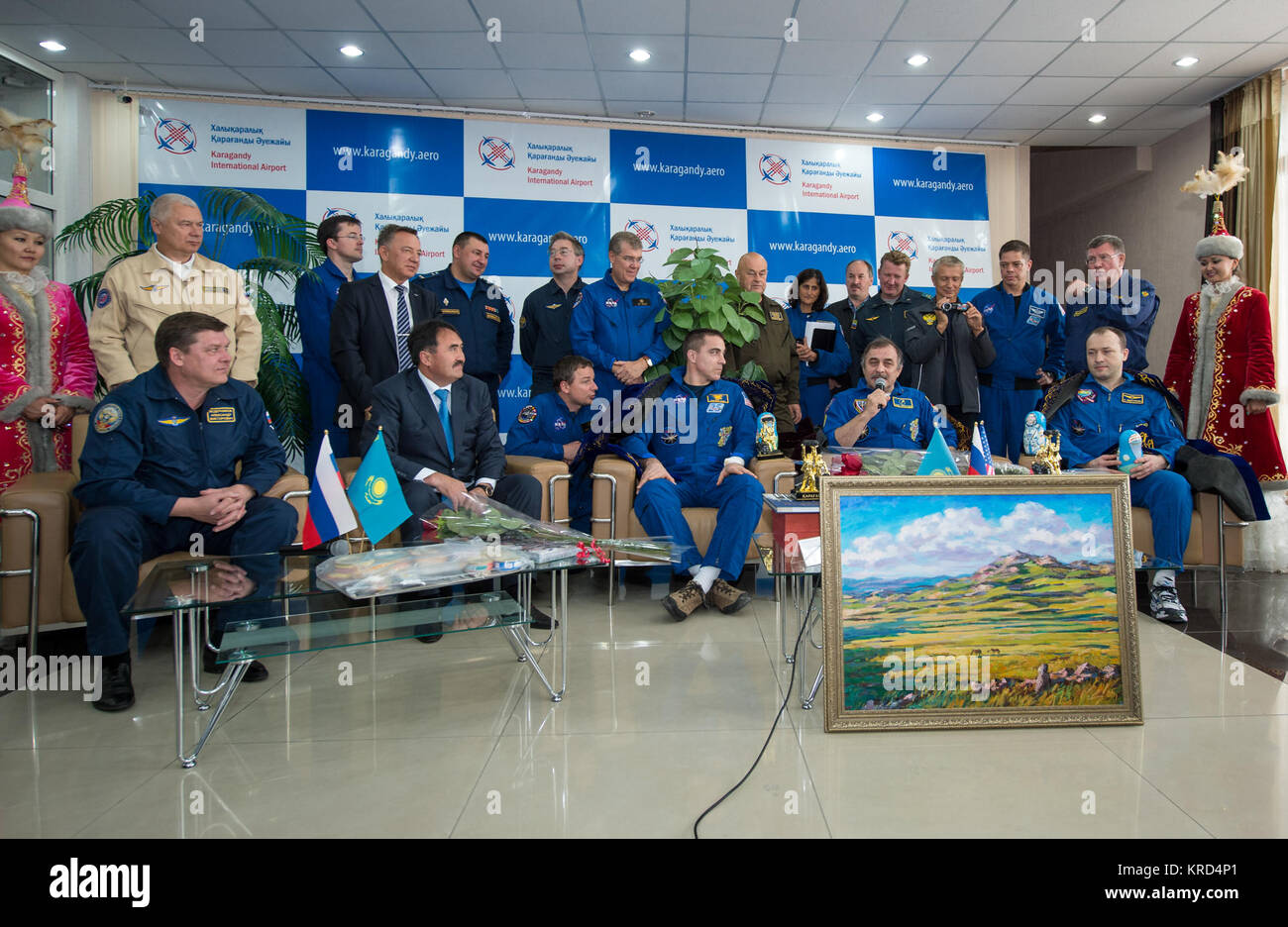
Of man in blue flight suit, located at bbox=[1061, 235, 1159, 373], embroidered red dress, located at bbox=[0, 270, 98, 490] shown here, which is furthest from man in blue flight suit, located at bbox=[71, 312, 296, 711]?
man in blue flight suit, located at bbox=[1061, 235, 1159, 373]

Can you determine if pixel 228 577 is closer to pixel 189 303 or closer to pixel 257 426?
pixel 257 426

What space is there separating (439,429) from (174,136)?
13.0ft

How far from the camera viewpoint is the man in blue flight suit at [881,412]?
4.00 meters

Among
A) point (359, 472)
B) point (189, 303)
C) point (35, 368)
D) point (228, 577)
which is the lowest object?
point (228, 577)

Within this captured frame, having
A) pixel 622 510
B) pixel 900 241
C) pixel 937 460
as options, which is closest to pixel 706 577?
pixel 622 510

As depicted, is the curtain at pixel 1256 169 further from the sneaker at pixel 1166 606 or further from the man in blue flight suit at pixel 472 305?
the man in blue flight suit at pixel 472 305

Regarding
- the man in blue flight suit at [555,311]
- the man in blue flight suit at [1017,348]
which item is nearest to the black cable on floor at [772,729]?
the man in blue flight suit at [555,311]

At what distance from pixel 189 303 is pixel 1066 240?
29.1 ft

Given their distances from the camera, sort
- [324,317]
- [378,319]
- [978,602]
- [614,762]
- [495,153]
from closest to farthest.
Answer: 1. [614,762]
2. [978,602]
3. [378,319]
4. [324,317]
5. [495,153]

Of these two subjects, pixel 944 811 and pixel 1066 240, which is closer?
pixel 944 811

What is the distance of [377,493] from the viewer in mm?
2605

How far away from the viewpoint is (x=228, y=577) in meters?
2.37

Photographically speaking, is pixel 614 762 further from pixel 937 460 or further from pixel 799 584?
pixel 937 460
